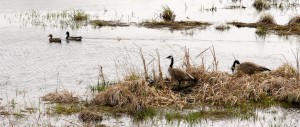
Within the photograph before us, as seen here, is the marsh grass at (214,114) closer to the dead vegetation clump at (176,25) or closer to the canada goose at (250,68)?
the canada goose at (250,68)

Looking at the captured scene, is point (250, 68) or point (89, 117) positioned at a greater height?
point (250, 68)

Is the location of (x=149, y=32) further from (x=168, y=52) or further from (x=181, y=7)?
(x=181, y=7)

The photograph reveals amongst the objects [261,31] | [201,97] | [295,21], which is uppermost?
[295,21]

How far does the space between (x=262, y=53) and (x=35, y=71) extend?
10.2m

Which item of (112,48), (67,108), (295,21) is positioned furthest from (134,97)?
(295,21)

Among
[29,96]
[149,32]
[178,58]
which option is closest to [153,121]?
[29,96]

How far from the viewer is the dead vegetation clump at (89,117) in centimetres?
1484

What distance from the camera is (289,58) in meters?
24.9

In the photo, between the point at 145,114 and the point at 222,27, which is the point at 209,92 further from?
the point at 222,27

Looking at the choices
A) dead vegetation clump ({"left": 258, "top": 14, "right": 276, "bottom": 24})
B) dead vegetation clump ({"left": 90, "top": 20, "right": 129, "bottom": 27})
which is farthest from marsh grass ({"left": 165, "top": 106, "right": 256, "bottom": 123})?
dead vegetation clump ({"left": 258, "top": 14, "right": 276, "bottom": 24})

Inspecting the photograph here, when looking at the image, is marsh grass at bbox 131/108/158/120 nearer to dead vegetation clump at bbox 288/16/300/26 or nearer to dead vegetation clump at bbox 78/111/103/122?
dead vegetation clump at bbox 78/111/103/122

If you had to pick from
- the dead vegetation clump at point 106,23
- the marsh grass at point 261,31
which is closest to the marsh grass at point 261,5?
the marsh grass at point 261,31

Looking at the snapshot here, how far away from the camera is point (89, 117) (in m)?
14.9

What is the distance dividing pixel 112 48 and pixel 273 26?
11.2 metres
